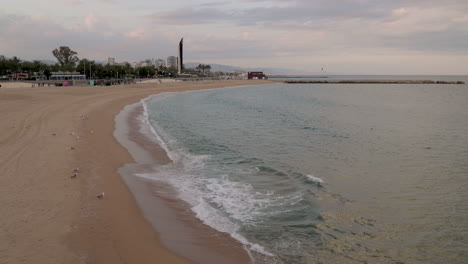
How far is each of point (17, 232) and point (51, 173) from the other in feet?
A: 13.7

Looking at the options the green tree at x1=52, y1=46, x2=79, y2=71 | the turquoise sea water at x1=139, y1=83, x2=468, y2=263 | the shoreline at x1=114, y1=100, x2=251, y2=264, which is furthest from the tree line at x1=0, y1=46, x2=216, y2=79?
the shoreline at x1=114, y1=100, x2=251, y2=264

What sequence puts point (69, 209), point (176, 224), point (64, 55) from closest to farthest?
1. point (176, 224)
2. point (69, 209)
3. point (64, 55)

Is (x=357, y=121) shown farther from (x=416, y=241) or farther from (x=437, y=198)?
(x=416, y=241)

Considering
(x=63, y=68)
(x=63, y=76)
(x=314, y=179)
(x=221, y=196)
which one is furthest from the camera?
(x=63, y=68)

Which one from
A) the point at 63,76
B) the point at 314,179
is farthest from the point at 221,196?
the point at 63,76

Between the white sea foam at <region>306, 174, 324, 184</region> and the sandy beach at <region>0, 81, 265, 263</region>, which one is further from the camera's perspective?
the white sea foam at <region>306, 174, 324, 184</region>

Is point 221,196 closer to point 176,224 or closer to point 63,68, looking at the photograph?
point 176,224

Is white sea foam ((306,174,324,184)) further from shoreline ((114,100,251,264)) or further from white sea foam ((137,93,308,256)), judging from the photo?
shoreline ((114,100,251,264))

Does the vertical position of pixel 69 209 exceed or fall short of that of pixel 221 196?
it exceeds it

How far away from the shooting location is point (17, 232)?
20.2ft

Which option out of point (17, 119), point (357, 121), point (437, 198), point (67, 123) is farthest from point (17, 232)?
point (357, 121)

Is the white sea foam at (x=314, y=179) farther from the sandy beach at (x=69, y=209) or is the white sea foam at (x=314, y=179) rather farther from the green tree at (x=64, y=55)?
the green tree at (x=64, y=55)

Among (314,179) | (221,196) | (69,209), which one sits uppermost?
(69,209)

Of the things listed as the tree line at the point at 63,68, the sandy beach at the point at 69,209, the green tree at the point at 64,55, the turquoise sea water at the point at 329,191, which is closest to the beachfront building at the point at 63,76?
the tree line at the point at 63,68
